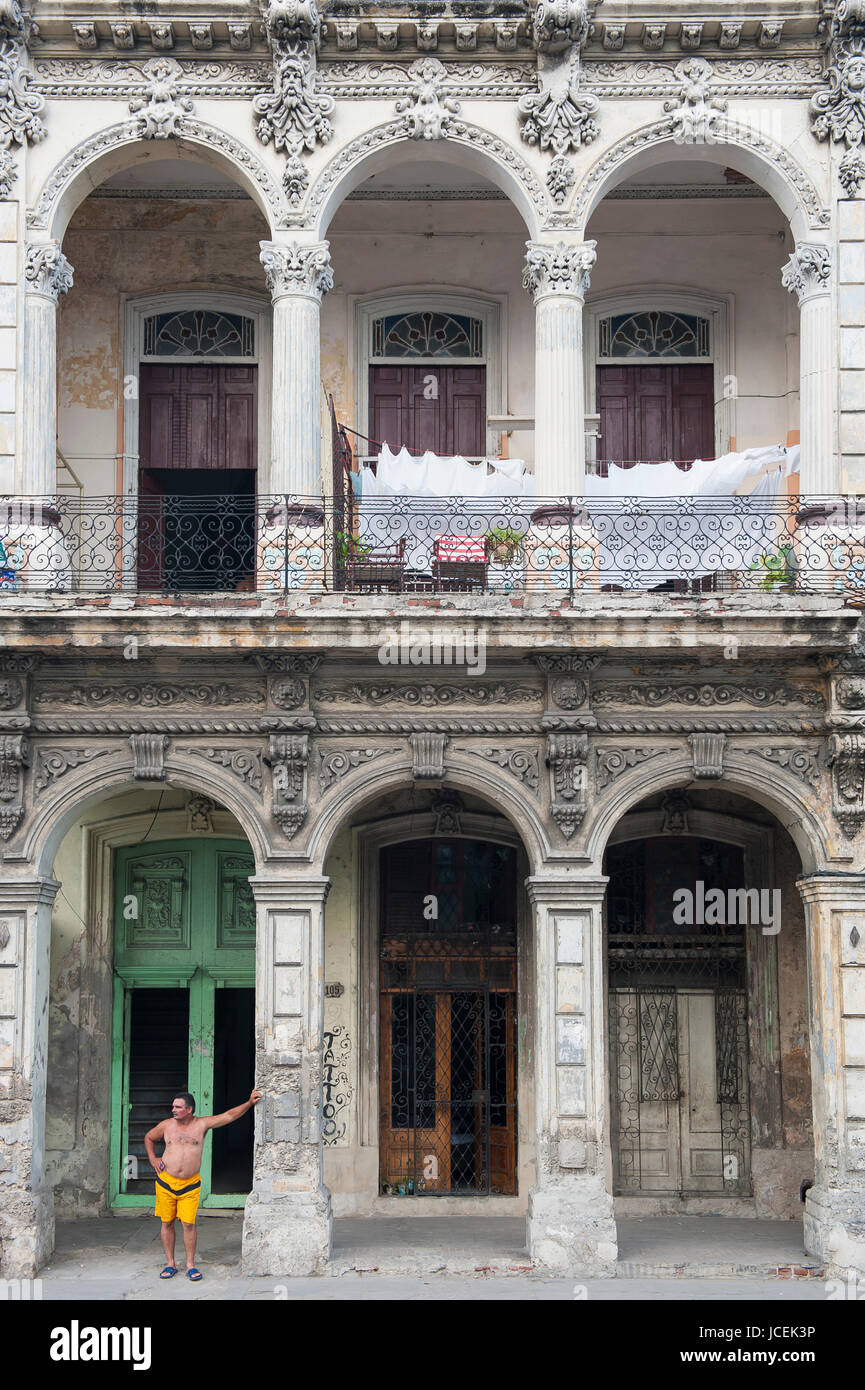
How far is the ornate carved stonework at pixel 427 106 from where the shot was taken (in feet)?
48.3

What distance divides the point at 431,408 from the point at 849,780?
5.85 metres

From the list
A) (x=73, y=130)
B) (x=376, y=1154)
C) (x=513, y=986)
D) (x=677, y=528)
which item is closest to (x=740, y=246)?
(x=677, y=528)

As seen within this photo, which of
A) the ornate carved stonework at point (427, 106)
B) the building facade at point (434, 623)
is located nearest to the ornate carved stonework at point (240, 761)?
the building facade at point (434, 623)

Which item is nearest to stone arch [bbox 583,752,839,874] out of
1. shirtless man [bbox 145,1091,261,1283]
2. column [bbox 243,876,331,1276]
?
column [bbox 243,876,331,1276]

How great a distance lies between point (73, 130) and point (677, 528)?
643 centimetres

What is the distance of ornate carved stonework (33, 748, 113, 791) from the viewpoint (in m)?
14.2

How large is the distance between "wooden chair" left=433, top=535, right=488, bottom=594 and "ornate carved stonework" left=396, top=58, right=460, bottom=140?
11.8ft

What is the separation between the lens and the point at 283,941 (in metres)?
14.0

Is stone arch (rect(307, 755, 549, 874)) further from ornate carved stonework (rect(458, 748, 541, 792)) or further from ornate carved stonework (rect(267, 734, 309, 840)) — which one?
ornate carved stonework (rect(267, 734, 309, 840))

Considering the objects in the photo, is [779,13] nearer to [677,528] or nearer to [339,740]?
[677,528]

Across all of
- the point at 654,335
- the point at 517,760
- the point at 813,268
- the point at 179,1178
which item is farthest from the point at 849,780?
the point at 179,1178

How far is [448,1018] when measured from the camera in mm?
16391

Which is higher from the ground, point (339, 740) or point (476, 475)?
point (476, 475)

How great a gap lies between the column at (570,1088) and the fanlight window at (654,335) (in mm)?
5946
